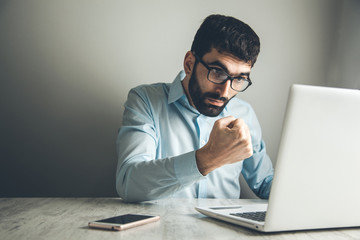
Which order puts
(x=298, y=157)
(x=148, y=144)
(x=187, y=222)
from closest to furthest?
(x=298, y=157) < (x=187, y=222) < (x=148, y=144)

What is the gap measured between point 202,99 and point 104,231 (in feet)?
2.95

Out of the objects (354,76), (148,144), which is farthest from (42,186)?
(354,76)

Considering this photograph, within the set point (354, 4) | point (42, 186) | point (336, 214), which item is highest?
point (354, 4)

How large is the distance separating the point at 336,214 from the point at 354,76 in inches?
58.3

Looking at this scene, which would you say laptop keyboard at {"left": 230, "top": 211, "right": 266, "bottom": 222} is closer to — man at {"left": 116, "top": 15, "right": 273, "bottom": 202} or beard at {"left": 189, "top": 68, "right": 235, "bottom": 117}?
man at {"left": 116, "top": 15, "right": 273, "bottom": 202}

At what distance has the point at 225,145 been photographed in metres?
1.01

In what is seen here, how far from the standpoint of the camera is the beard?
1.55 m

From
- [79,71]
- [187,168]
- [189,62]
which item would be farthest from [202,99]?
[79,71]

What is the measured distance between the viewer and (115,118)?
6.24 feet

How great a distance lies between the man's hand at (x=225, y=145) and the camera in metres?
0.99

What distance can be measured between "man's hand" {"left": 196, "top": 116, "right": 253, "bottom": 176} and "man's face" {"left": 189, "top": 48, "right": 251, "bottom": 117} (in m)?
0.50

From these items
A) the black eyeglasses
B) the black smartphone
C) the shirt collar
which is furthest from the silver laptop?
the shirt collar

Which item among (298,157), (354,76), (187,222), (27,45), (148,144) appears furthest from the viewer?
(354,76)

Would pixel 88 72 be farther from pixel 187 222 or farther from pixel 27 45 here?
pixel 187 222
